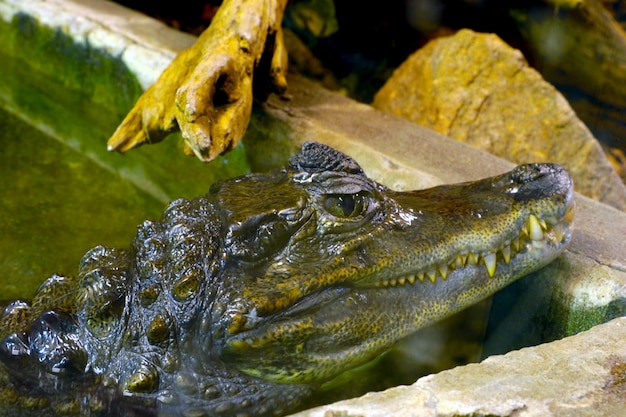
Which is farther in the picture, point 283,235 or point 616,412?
point 283,235

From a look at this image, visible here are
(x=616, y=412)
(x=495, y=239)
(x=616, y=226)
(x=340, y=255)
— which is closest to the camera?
(x=616, y=412)

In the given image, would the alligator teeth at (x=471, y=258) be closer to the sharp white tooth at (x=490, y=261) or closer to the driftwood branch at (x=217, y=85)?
the sharp white tooth at (x=490, y=261)

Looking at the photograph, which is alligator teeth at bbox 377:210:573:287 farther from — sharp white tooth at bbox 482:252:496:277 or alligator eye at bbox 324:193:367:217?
alligator eye at bbox 324:193:367:217

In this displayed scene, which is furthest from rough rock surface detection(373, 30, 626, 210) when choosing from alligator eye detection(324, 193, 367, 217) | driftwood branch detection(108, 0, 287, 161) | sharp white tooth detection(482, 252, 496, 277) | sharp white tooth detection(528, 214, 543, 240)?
alligator eye detection(324, 193, 367, 217)

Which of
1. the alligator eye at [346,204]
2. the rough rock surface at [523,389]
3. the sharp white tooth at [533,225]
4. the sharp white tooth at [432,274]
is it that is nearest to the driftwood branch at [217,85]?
the alligator eye at [346,204]

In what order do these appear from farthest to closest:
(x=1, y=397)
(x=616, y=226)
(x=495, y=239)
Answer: (x=616, y=226) < (x=495, y=239) < (x=1, y=397)

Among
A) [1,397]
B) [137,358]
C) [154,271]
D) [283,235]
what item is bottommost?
[1,397]

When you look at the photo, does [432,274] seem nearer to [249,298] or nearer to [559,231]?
[559,231]

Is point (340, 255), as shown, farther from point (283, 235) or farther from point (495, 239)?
point (495, 239)

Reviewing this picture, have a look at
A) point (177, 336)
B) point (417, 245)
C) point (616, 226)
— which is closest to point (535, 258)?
point (417, 245)
